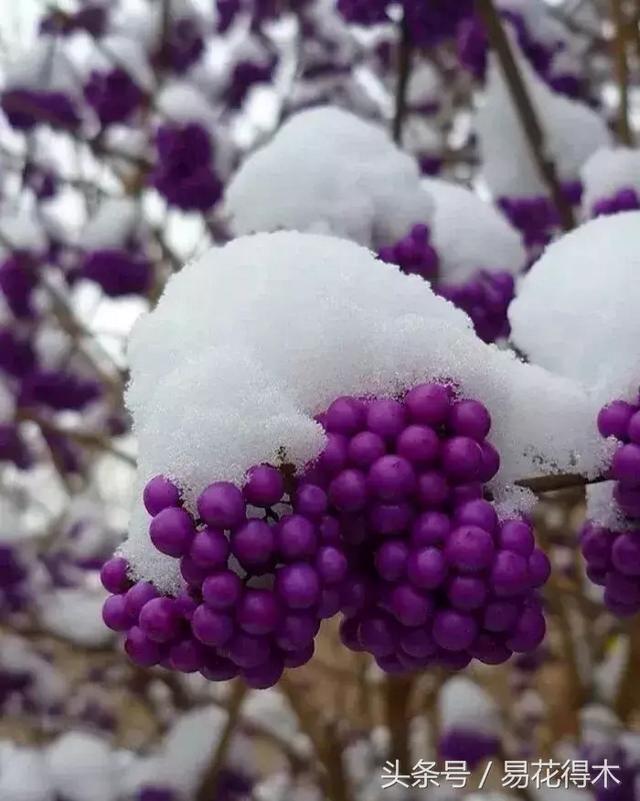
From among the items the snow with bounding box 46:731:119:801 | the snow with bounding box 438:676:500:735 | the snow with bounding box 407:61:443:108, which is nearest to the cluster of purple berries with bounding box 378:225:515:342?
the snow with bounding box 438:676:500:735

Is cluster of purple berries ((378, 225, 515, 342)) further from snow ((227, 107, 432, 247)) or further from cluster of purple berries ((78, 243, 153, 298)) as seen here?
cluster of purple berries ((78, 243, 153, 298))

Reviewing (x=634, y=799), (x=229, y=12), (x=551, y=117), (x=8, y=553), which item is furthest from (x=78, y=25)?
(x=634, y=799)

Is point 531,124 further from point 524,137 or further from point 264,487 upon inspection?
point 264,487

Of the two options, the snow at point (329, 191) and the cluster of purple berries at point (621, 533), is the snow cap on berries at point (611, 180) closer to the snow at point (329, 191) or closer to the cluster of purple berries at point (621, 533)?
the snow at point (329, 191)

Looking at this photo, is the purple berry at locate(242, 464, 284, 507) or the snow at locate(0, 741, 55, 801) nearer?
the purple berry at locate(242, 464, 284, 507)

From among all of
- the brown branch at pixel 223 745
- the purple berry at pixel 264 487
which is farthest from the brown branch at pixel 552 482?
the brown branch at pixel 223 745

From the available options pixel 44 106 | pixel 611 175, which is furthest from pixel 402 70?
pixel 44 106

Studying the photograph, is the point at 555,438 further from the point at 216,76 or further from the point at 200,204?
the point at 216,76
